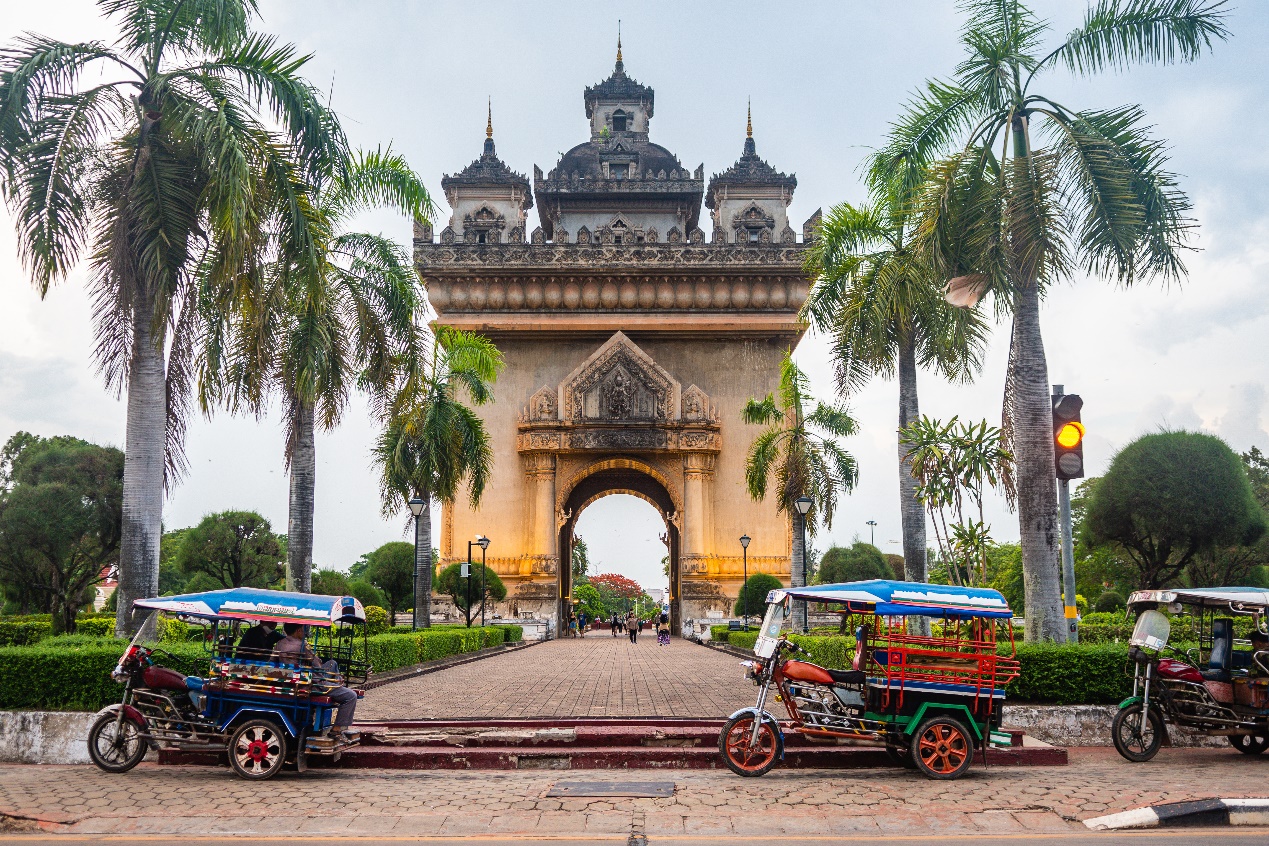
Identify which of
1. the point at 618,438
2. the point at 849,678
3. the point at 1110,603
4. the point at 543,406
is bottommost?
the point at 1110,603

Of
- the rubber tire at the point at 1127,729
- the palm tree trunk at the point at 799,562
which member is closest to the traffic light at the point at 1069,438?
the rubber tire at the point at 1127,729

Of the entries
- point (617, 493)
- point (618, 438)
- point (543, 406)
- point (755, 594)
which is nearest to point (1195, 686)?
point (755, 594)

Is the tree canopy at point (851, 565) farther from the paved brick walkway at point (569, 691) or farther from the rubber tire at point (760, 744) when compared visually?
the rubber tire at point (760, 744)

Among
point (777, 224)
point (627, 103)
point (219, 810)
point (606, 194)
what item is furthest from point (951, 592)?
point (627, 103)

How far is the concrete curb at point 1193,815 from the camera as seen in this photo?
7.26 m

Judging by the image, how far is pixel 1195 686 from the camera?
9.94 meters

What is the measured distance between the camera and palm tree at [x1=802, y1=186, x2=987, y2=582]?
55.0 ft

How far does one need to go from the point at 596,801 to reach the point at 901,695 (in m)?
2.79

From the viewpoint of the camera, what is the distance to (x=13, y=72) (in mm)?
11742

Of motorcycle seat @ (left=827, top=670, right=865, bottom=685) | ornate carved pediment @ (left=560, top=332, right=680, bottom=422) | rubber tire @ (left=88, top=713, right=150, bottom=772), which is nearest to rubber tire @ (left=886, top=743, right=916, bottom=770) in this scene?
motorcycle seat @ (left=827, top=670, right=865, bottom=685)

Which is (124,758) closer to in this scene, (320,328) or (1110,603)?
(320,328)

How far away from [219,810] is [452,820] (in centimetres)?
173

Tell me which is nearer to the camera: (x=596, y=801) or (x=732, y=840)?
(x=732, y=840)

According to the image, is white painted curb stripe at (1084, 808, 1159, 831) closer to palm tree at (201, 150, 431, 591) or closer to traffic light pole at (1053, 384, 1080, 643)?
traffic light pole at (1053, 384, 1080, 643)
